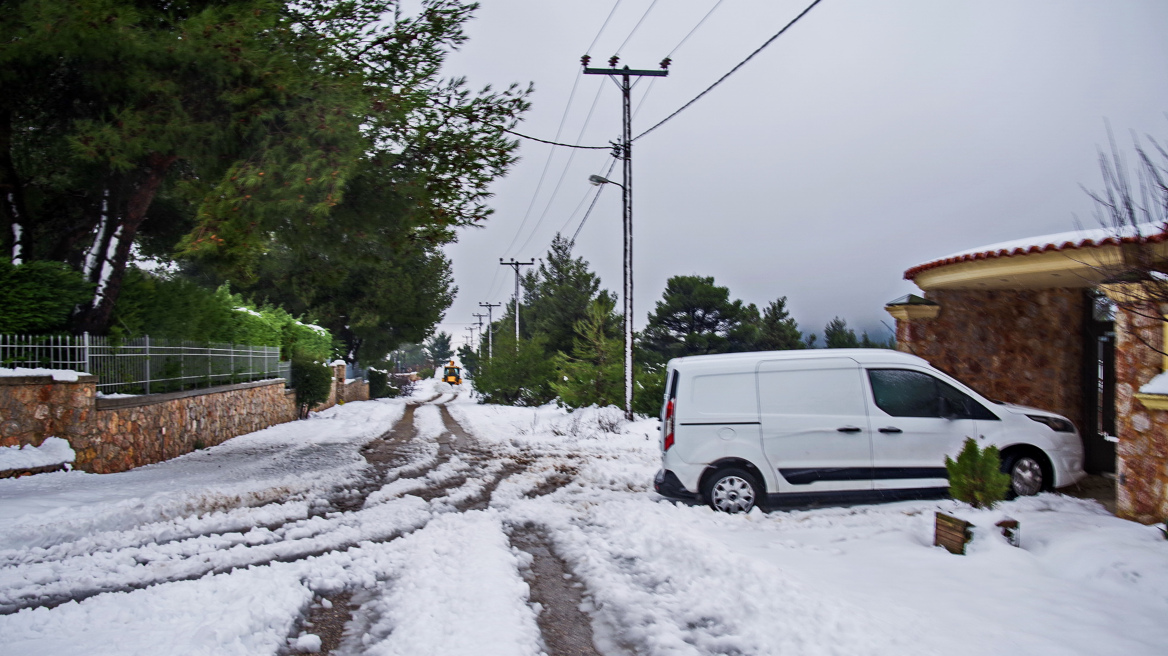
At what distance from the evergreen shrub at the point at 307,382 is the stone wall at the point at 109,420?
873 centimetres

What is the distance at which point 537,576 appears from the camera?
582cm

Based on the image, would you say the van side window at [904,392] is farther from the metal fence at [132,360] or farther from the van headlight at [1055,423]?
the metal fence at [132,360]

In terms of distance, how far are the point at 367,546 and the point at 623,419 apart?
43.7 ft

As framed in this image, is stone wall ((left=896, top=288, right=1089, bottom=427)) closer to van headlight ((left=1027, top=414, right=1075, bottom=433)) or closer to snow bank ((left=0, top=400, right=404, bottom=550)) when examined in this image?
van headlight ((left=1027, top=414, right=1075, bottom=433))

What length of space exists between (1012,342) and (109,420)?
1358 cm

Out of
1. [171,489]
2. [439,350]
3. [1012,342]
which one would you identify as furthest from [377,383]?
[439,350]

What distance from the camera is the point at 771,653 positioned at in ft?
13.5

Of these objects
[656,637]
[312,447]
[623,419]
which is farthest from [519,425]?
[656,637]

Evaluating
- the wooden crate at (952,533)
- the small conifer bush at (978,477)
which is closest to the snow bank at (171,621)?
the wooden crate at (952,533)

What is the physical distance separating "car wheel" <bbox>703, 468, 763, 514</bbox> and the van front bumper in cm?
24

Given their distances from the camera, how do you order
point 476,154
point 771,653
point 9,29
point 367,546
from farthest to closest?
point 476,154, point 9,29, point 367,546, point 771,653

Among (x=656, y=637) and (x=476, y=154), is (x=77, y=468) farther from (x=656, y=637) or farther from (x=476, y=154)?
(x=656, y=637)

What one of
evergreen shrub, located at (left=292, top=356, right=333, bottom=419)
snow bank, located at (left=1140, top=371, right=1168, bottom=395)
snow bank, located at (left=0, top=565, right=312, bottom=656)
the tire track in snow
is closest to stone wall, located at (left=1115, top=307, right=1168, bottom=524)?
snow bank, located at (left=1140, top=371, right=1168, bottom=395)

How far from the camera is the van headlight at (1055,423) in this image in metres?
8.15
